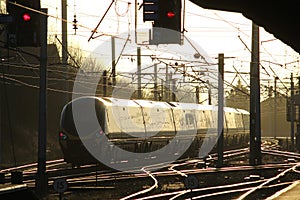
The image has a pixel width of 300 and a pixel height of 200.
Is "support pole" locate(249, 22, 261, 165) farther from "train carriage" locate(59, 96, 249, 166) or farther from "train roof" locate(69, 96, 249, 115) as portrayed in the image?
"train roof" locate(69, 96, 249, 115)

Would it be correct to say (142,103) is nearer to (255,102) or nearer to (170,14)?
(255,102)

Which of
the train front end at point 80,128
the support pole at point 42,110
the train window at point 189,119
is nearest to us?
the support pole at point 42,110

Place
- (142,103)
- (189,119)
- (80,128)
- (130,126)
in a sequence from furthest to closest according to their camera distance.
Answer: (189,119) < (142,103) < (130,126) < (80,128)

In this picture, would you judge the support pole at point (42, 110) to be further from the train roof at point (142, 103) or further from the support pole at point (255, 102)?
the support pole at point (255, 102)

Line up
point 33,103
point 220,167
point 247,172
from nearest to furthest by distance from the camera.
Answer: point 247,172 → point 220,167 → point 33,103

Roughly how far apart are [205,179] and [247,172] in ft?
14.4

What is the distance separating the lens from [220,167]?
32.0 meters

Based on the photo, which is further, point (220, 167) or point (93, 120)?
point (220, 167)

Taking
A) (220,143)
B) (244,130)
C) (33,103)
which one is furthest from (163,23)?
(244,130)

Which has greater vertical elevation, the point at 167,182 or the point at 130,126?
the point at 130,126

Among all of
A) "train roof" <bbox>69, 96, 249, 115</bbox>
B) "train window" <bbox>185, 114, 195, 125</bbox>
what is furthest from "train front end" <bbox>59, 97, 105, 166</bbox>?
"train window" <bbox>185, 114, 195, 125</bbox>

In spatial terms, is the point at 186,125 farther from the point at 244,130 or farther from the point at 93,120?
the point at 244,130

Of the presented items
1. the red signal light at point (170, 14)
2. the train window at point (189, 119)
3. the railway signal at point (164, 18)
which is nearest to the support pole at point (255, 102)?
the train window at point (189, 119)

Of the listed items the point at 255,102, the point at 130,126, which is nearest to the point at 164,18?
the point at 130,126
